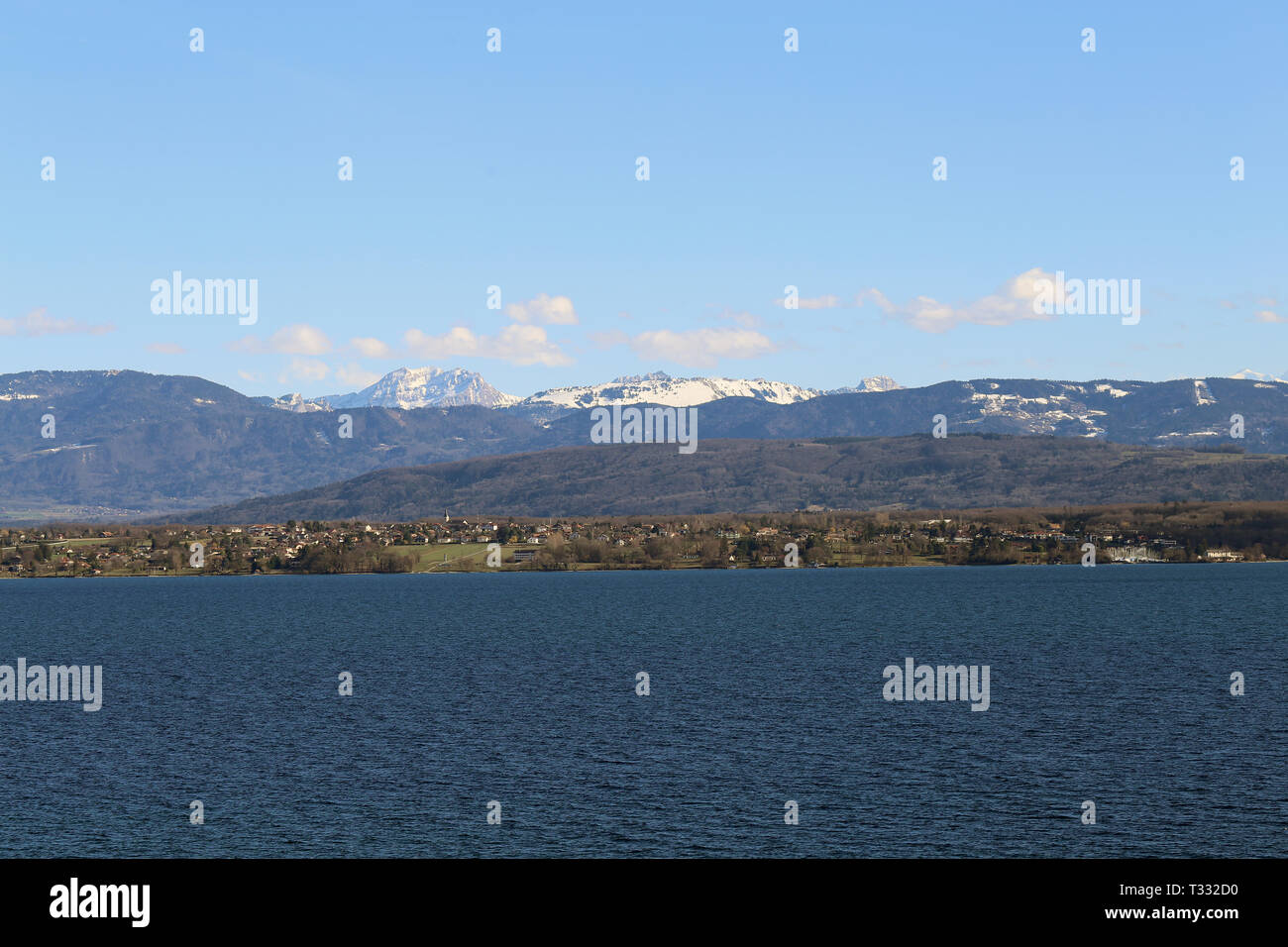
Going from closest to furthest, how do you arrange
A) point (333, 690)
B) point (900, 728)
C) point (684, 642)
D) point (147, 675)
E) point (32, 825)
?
1. point (32, 825)
2. point (900, 728)
3. point (333, 690)
4. point (147, 675)
5. point (684, 642)

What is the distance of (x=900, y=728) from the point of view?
269 ft

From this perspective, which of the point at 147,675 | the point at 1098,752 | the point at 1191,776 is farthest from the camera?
the point at 147,675

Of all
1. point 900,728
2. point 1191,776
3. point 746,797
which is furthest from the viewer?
point 900,728

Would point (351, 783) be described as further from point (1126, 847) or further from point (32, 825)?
point (1126, 847)

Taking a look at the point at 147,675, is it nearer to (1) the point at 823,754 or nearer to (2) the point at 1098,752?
(1) the point at 823,754

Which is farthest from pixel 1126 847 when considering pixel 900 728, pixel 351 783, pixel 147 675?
pixel 147 675

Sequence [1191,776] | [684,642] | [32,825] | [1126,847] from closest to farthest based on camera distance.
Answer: [1126,847] → [32,825] → [1191,776] → [684,642]
